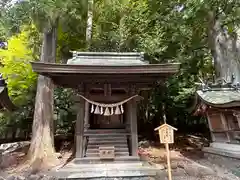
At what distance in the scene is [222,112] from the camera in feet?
25.9

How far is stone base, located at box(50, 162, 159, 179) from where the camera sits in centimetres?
581

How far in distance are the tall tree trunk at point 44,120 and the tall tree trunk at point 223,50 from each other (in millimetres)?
8187

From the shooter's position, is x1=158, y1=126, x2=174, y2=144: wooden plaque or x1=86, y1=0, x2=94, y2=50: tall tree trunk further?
x1=86, y1=0, x2=94, y2=50: tall tree trunk

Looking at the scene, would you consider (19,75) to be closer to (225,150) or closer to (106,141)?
(106,141)

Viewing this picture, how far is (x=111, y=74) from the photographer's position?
6.46 m

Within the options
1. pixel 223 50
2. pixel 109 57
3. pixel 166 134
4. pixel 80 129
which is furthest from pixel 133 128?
pixel 223 50

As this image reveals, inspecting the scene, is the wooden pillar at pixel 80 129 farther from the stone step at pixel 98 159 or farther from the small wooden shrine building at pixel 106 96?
the stone step at pixel 98 159

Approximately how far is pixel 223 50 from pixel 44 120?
936 centimetres

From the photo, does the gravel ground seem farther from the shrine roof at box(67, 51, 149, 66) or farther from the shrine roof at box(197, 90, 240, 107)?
the shrine roof at box(67, 51, 149, 66)

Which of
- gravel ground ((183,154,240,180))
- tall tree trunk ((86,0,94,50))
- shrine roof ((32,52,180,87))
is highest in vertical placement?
tall tree trunk ((86,0,94,50))

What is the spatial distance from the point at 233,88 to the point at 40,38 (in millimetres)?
10938

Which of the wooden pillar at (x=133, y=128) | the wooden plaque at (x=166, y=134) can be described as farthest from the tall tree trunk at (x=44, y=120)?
the wooden plaque at (x=166, y=134)

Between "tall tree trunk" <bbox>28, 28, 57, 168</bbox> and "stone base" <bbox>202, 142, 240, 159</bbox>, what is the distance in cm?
662

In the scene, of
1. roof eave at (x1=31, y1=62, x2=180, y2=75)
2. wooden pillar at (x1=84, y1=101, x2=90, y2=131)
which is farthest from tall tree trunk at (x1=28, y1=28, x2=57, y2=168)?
roof eave at (x1=31, y1=62, x2=180, y2=75)
